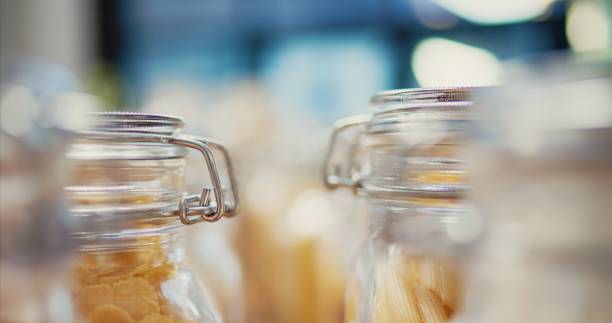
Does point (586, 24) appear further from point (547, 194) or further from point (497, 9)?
point (547, 194)

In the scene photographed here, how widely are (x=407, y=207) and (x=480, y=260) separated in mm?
101

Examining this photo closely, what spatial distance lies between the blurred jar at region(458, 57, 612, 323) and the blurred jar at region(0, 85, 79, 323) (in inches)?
5.3

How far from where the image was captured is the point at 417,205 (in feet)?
1.04

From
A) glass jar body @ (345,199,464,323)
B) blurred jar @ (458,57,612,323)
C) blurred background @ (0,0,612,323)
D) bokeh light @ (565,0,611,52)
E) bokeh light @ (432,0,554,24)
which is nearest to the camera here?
blurred jar @ (458,57,612,323)

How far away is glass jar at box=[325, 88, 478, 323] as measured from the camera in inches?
11.8

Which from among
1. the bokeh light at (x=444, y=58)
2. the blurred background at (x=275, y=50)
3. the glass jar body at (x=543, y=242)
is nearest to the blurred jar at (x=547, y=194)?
the glass jar body at (x=543, y=242)

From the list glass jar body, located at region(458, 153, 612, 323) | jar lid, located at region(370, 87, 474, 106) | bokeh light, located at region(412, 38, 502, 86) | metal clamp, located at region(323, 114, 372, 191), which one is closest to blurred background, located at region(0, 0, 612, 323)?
bokeh light, located at region(412, 38, 502, 86)

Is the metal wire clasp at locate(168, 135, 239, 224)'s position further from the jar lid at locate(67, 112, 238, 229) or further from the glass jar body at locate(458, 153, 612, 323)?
the glass jar body at locate(458, 153, 612, 323)

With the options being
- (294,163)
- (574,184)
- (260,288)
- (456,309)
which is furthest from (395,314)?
(294,163)

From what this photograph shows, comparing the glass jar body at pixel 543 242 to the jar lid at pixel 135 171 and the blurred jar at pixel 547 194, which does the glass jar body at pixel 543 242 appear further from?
the jar lid at pixel 135 171

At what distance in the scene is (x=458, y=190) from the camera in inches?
11.8

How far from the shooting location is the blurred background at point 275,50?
Result: 1265 mm

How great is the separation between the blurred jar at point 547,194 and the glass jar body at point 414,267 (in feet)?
0.25

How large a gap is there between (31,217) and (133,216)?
11 cm
